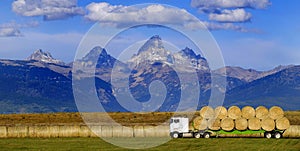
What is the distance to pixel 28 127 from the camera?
72.5 metres

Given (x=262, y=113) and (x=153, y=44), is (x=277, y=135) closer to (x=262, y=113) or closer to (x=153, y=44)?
(x=262, y=113)

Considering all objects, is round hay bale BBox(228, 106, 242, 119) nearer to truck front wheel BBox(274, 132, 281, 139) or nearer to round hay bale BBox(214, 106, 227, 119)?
round hay bale BBox(214, 106, 227, 119)

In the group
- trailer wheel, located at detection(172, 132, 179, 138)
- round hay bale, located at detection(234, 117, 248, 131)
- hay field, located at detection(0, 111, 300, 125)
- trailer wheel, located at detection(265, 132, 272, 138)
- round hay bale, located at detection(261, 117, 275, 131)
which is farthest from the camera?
hay field, located at detection(0, 111, 300, 125)

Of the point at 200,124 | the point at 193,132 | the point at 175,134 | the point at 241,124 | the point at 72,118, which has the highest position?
the point at 72,118

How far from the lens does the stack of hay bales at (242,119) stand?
66.9 meters

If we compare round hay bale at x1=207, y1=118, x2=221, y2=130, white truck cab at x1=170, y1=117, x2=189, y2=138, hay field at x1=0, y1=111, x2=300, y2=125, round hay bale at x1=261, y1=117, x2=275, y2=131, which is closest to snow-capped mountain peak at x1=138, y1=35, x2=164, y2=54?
white truck cab at x1=170, y1=117, x2=189, y2=138

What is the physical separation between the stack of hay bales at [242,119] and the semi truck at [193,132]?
0.38m

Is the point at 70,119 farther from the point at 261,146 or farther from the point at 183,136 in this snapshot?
the point at 261,146

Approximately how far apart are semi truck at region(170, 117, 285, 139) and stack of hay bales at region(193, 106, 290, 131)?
38cm

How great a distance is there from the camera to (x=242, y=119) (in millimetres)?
67438

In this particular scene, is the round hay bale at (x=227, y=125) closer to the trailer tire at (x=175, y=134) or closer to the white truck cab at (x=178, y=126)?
the white truck cab at (x=178, y=126)

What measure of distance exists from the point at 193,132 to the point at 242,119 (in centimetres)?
526

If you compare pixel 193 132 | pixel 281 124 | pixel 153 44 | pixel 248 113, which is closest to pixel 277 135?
→ pixel 281 124

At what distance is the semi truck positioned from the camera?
6700cm
